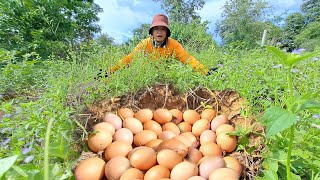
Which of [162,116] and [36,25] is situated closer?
[162,116]

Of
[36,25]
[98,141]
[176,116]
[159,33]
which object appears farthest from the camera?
[36,25]

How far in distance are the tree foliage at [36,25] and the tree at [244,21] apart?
1228 centimetres

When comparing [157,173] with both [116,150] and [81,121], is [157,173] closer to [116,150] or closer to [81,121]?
[116,150]

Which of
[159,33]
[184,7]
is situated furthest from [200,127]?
[184,7]

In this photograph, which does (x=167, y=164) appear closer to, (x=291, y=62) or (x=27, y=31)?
(x=291, y=62)

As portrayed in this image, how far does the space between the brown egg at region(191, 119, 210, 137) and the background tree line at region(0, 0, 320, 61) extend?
0.45 meters

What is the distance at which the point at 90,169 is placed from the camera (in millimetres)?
916

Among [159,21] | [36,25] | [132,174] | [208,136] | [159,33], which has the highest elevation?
[36,25]

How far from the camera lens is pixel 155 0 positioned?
59.8ft

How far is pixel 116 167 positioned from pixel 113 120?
272 millimetres

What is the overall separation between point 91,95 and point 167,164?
641 mm

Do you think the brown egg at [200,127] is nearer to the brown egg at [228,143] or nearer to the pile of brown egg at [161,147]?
the pile of brown egg at [161,147]

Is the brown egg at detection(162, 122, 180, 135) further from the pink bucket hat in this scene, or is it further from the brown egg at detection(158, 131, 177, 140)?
the pink bucket hat

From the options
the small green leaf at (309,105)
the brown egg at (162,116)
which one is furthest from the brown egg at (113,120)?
the small green leaf at (309,105)
